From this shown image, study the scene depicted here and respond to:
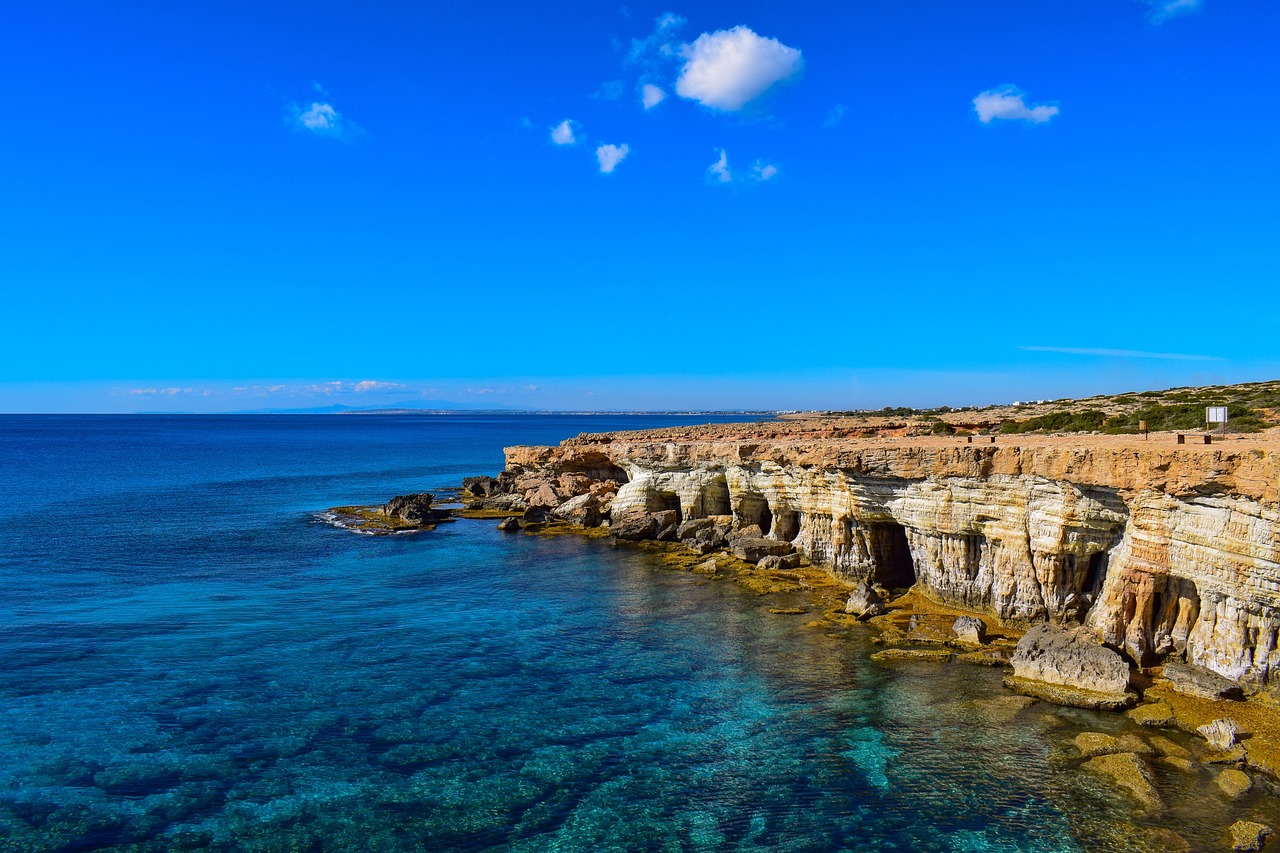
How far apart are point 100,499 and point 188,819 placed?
53.9 m

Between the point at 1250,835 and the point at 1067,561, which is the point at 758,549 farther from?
the point at 1250,835

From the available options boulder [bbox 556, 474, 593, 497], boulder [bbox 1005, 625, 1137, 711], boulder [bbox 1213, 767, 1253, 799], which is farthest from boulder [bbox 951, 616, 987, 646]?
boulder [bbox 556, 474, 593, 497]

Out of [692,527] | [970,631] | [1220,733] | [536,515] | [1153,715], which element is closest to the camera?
[1220,733]

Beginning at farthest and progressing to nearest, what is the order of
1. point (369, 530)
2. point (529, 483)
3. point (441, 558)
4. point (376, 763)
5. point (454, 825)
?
point (529, 483) < point (369, 530) < point (441, 558) < point (376, 763) < point (454, 825)

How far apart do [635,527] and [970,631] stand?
20.4 m

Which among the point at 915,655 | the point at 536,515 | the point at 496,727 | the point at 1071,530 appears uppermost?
the point at 1071,530

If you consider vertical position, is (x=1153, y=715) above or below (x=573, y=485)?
below

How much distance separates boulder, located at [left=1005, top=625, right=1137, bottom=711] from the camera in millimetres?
16000

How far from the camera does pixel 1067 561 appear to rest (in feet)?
65.0

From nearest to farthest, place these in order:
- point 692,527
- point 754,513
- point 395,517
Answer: point 754,513, point 692,527, point 395,517

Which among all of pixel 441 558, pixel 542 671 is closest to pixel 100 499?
pixel 441 558

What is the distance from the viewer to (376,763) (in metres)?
14.4

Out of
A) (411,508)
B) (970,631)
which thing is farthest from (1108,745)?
(411,508)

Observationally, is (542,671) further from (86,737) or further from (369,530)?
(369,530)
